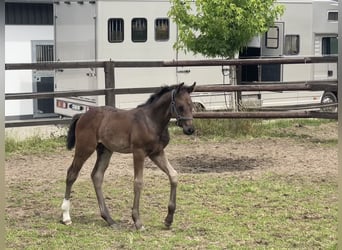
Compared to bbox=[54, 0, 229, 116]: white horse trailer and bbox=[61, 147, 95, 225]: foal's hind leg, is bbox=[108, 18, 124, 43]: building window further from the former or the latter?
bbox=[61, 147, 95, 225]: foal's hind leg

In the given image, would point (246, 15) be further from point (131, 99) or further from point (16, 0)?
point (16, 0)

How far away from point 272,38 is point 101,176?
Result: 1029 cm

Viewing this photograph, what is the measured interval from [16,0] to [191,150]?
317 inches

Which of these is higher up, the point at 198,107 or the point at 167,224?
the point at 198,107

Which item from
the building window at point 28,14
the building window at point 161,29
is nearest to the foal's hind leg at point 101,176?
the building window at point 161,29

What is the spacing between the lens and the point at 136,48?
43.0 feet

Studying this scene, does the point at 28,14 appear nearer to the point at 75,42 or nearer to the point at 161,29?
the point at 75,42

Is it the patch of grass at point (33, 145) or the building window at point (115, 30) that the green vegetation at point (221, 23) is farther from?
the patch of grass at point (33, 145)

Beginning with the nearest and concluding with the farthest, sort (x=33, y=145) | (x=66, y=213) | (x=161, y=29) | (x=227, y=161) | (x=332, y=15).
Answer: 1. (x=66, y=213)
2. (x=227, y=161)
3. (x=33, y=145)
4. (x=161, y=29)
5. (x=332, y=15)

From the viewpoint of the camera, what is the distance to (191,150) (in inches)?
394

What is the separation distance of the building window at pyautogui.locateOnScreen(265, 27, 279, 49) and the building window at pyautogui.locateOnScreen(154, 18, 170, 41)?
2998 millimetres

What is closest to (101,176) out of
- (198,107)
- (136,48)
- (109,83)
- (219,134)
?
(109,83)

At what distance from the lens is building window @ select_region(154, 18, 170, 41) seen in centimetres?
1332

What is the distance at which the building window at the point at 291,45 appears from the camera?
50.7 feet
